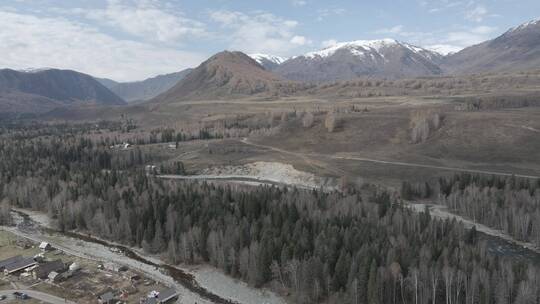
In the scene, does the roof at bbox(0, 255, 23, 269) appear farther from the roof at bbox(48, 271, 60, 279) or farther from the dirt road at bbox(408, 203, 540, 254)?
the dirt road at bbox(408, 203, 540, 254)

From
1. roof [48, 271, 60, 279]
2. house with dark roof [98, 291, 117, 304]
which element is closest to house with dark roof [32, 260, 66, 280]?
roof [48, 271, 60, 279]

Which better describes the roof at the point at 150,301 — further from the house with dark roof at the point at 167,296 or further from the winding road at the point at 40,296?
the winding road at the point at 40,296

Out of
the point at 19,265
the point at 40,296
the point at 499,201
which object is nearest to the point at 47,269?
the point at 19,265

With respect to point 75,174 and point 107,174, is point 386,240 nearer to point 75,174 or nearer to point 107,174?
point 107,174

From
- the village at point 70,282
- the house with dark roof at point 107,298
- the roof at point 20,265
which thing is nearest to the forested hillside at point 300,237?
the village at point 70,282

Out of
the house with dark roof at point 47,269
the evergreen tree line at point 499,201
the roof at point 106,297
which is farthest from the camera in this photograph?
the evergreen tree line at point 499,201

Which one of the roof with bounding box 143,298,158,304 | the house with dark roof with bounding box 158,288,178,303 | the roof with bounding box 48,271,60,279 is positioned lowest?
the house with dark roof with bounding box 158,288,178,303

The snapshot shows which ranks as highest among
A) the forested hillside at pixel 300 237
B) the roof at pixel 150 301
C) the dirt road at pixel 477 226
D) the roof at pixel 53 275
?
the forested hillside at pixel 300 237
